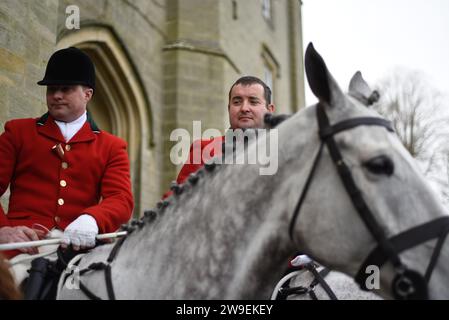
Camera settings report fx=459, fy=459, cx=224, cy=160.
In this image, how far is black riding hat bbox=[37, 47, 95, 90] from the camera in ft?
9.15

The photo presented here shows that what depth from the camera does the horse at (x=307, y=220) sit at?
155 centimetres

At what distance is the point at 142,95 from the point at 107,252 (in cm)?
724

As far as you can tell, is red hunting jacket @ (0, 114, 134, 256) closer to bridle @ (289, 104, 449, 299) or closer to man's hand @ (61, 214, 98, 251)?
man's hand @ (61, 214, 98, 251)

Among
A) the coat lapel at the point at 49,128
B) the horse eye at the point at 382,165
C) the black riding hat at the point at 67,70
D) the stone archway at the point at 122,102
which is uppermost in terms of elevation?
the stone archway at the point at 122,102

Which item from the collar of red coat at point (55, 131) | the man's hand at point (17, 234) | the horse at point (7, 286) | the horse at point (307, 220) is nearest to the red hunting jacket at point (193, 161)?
the collar of red coat at point (55, 131)

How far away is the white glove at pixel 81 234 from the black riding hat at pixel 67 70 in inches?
37.7

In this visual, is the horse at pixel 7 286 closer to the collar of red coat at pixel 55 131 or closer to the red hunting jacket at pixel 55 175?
the red hunting jacket at pixel 55 175

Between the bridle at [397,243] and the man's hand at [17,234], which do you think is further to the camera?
the man's hand at [17,234]

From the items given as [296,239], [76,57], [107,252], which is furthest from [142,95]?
[296,239]

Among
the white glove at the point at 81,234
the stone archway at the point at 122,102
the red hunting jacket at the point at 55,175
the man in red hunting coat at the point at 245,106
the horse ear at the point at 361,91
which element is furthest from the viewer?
the stone archway at the point at 122,102

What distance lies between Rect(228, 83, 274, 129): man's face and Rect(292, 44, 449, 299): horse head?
1.69m

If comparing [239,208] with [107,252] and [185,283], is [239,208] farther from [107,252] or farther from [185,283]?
[107,252]

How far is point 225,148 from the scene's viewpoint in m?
1.99

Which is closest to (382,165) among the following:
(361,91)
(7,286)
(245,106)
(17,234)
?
(361,91)
